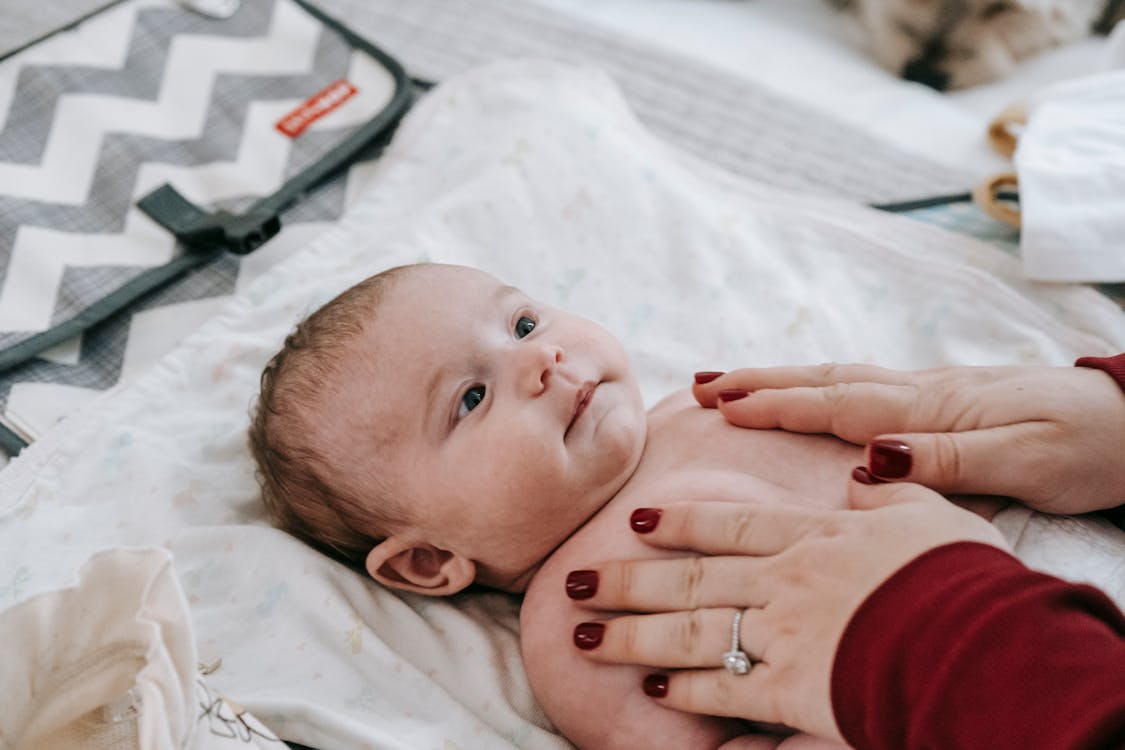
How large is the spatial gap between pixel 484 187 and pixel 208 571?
0.68 m

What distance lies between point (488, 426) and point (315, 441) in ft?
0.61

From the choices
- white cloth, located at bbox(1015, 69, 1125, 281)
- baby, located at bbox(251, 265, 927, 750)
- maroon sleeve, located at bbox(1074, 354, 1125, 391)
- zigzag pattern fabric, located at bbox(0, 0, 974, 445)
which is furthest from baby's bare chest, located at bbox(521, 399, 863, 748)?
zigzag pattern fabric, located at bbox(0, 0, 974, 445)

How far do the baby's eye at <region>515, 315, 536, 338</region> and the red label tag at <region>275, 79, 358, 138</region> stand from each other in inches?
27.4

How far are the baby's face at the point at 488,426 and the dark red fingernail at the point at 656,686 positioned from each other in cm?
21

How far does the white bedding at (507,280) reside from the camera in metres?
1.04

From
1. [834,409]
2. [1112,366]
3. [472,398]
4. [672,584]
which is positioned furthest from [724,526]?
[1112,366]

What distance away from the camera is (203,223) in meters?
1.48

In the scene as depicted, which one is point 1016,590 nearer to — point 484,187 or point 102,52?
point 484,187

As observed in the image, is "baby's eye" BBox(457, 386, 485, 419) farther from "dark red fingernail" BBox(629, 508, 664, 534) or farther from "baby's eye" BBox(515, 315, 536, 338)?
"dark red fingernail" BBox(629, 508, 664, 534)

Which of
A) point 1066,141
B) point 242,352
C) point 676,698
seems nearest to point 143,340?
point 242,352

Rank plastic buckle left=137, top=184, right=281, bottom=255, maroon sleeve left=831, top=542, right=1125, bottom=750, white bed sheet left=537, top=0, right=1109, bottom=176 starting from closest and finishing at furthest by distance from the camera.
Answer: maroon sleeve left=831, top=542, right=1125, bottom=750 → plastic buckle left=137, top=184, right=281, bottom=255 → white bed sheet left=537, top=0, right=1109, bottom=176

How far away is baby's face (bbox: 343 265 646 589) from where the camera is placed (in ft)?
3.39

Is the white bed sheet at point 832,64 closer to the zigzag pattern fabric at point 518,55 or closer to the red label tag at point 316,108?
the zigzag pattern fabric at point 518,55

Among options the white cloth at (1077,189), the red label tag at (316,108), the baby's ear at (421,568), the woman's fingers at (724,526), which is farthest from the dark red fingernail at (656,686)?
the red label tag at (316,108)
